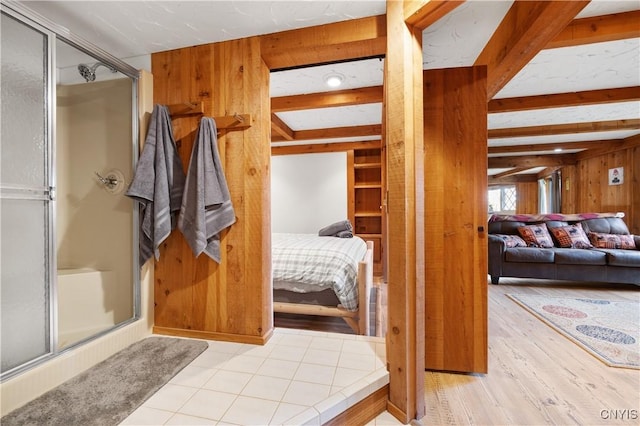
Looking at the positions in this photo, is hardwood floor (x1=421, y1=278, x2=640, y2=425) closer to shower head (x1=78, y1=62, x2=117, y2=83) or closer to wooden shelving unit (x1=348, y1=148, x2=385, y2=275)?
wooden shelving unit (x1=348, y1=148, x2=385, y2=275)

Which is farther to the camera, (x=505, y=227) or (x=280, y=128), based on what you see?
(x=505, y=227)

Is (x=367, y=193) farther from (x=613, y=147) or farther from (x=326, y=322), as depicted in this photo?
(x=613, y=147)

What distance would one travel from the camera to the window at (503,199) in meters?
8.91

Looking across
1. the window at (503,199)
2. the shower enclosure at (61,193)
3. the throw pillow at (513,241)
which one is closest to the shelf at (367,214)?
the throw pillow at (513,241)

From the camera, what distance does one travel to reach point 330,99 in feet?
8.67

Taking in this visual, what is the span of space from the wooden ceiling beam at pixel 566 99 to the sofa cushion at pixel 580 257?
2.02 m

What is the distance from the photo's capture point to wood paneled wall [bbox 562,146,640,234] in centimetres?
435

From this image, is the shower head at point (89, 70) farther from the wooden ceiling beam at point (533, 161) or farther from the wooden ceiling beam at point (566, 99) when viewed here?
the wooden ceiling beam at point (533, 161)

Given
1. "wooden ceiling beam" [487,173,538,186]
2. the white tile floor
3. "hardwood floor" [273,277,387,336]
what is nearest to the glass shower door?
the white tile floor

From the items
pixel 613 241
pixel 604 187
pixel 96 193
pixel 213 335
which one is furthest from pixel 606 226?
pixel 96 193

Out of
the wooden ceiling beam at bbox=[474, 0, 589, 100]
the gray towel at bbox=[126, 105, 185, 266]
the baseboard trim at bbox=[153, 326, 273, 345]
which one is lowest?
the baseboard trim at bbox=[153, 326, 273, 345]

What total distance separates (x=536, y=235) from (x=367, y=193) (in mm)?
2643

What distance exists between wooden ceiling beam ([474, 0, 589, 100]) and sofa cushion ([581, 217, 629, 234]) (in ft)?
13.2

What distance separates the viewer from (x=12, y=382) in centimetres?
113
